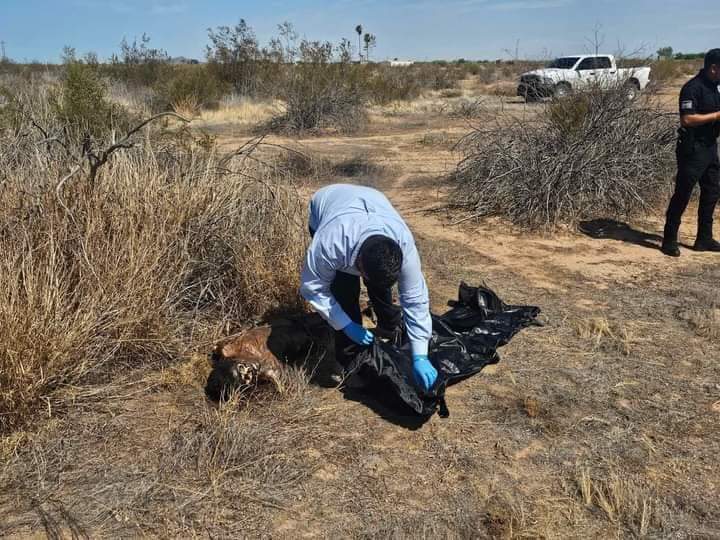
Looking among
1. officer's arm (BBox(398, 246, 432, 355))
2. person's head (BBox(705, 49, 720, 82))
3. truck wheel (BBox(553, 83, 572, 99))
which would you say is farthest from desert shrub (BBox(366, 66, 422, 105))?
officer's arm (BBox(398, 246, 432, 355))

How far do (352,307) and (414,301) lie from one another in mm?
577

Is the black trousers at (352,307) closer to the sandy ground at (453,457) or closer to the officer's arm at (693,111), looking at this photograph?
the sandy ground at (453,457)

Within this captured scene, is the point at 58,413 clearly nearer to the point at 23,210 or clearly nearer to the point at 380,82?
the point at 23,210

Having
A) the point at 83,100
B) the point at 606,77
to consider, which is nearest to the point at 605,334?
the point at 606,77

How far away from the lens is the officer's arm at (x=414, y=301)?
9.21ft

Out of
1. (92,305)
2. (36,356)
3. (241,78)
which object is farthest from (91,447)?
(241,78)

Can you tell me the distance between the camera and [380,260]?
99.7 inches

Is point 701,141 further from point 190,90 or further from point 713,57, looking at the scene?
point 190,90

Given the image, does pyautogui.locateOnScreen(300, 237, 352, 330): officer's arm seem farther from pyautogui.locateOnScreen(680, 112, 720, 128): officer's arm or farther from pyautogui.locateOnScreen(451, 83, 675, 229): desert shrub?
pyautogui.locateOnScreen(451, 83, 675, 229): desert shrub

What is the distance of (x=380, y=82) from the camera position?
64.6 ft

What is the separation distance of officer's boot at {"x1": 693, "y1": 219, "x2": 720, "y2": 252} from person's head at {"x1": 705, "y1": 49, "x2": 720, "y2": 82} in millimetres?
1255

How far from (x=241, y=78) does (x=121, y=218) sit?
1685 centimetres

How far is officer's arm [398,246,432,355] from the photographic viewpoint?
9.21ft

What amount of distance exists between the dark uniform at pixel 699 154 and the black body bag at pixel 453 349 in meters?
2.11
